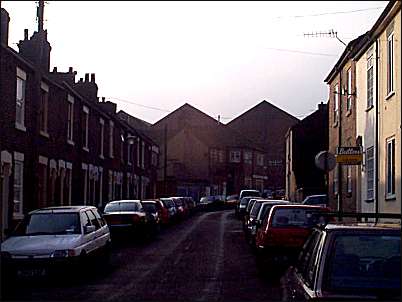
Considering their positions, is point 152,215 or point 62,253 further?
point 152,215

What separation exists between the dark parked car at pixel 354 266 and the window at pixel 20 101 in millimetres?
18134

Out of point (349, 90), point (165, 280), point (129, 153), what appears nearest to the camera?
point (165, 280)

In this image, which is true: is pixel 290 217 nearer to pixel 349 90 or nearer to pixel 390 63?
pixel 390 63

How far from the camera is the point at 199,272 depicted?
1773cm

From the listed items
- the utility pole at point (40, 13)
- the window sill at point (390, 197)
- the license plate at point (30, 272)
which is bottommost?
the license plate at point (30, 272)

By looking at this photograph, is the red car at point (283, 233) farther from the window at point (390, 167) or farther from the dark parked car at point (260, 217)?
the window at point (390, 167)

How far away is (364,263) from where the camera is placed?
7664mm

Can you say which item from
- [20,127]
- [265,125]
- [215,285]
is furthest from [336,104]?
[265,125]

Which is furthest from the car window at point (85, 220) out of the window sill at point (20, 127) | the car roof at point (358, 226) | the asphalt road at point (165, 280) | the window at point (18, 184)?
the car roof at point (358, 226)

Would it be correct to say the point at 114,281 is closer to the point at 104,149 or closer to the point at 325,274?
the point at 325,274

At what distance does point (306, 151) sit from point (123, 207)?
2780cm

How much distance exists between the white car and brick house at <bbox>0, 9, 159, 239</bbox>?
18.4 feet

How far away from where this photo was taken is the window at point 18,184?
24.7 m

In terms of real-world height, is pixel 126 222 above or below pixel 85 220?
below
